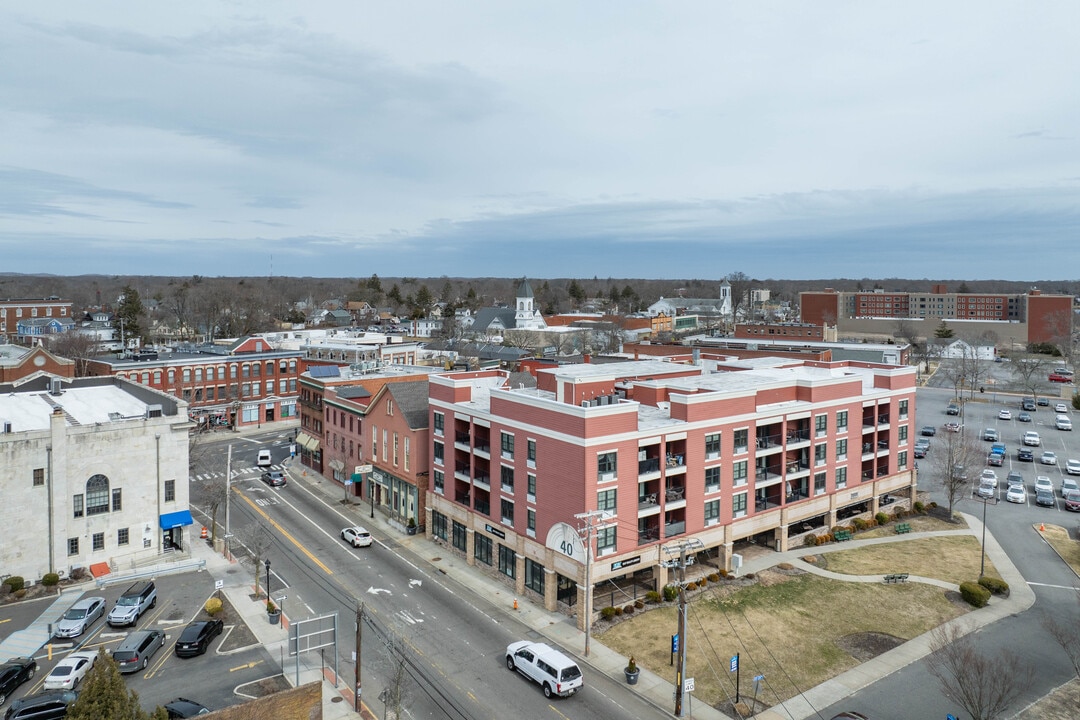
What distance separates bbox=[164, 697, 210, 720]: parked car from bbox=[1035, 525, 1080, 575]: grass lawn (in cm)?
5593

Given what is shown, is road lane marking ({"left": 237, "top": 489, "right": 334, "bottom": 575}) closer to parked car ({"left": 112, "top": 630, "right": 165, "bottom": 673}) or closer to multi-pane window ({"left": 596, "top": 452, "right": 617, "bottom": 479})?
parked car ({"left": 112, "top": 630, "right": 165, "bottom": 673})

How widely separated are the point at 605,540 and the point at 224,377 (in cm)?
7693

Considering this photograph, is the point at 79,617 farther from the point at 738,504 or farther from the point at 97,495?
the point at 738,504

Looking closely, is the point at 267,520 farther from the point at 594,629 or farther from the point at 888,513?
the point at 888,513

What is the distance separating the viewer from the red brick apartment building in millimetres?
42219

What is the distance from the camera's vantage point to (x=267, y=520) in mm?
59062

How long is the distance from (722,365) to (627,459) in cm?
3450

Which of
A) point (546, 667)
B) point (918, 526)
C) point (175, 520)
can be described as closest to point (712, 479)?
point (546, 667)

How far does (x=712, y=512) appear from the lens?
157ft

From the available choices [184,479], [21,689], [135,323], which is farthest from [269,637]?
[135,323]

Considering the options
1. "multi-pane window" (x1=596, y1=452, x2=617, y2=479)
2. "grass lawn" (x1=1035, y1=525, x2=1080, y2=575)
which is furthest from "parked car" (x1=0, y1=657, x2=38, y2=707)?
"grass lawn" (x1=1035, y1=525, x2=1080, y2=575)

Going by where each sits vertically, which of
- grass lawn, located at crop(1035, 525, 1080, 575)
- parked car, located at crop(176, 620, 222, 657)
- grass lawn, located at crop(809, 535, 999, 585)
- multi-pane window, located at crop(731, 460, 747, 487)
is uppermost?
multi-pane window, located at crop(731, 460, 747, 487)

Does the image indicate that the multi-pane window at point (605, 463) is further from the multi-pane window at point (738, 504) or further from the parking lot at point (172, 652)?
the parking lot at point (172, 652)

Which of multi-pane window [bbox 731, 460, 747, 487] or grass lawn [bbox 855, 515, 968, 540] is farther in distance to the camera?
grass lawn [bbox 855, 515, 968, 540]
